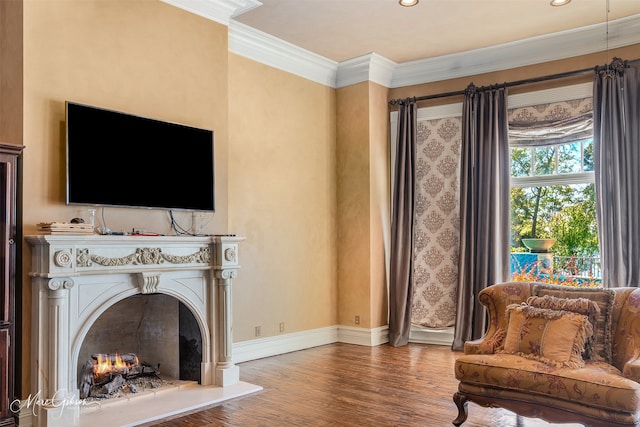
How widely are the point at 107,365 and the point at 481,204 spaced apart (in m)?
3.93

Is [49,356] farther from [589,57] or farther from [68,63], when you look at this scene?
[589,57]

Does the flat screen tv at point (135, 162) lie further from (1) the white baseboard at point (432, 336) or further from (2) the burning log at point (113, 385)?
(1) the white baseboard at point (432, 336)

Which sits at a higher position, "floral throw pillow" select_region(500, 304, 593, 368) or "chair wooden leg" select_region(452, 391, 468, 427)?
"floral throw pillow" select_region(500, 304, 593, 368)

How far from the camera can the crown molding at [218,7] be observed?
4.41 metres

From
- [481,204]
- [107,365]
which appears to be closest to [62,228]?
[107,365]

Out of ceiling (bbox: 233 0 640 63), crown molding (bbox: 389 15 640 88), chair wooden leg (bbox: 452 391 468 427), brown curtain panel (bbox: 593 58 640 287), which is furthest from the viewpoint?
crown molding (bbox: 389 15 640 88)

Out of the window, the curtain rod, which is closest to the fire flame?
the window

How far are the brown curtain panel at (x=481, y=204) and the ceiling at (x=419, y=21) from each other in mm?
680

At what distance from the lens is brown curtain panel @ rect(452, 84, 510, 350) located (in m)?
5.59

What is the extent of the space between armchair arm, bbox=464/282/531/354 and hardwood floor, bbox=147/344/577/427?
49 cm

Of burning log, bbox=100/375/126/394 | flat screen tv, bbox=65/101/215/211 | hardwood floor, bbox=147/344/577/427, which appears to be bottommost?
hardwood floor, bbox=147/344/577/427

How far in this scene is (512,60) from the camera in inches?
223

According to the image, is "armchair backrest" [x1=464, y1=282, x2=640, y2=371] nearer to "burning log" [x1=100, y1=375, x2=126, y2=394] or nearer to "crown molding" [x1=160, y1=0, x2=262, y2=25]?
"burning log" [x1=100, y1=375, x2=126, y2=394]

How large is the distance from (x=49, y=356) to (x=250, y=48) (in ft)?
11.5
